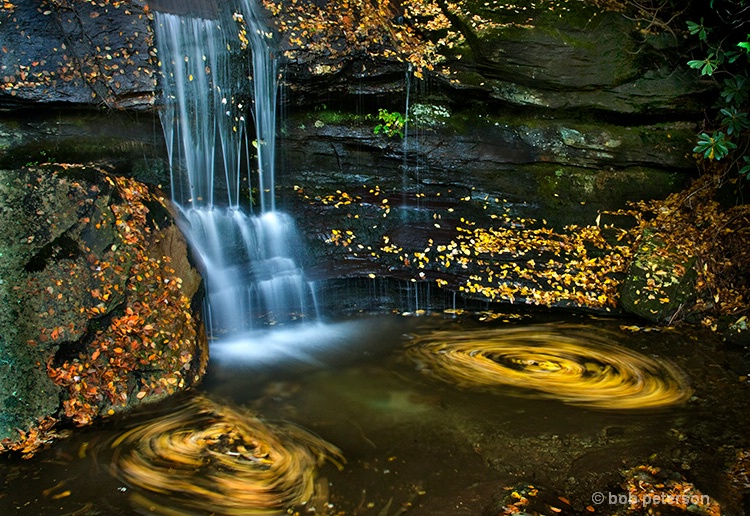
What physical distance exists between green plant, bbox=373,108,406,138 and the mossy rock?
3.93 meters

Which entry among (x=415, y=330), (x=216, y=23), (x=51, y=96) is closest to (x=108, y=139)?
(x=51, y=96)

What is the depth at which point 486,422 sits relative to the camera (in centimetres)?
532

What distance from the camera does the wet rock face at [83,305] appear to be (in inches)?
199

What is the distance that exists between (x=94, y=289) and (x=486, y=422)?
4.02m

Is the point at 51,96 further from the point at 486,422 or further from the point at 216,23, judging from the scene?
the point at 486,422

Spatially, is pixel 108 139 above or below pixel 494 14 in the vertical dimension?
below

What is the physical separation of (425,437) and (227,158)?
523cm

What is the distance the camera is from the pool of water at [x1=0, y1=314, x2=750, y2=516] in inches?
167

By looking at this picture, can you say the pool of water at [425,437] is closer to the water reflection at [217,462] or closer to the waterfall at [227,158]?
the water reflection at [217,462]

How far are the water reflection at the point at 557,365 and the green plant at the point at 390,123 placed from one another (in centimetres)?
327

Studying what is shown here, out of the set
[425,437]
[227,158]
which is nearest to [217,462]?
[425,437]

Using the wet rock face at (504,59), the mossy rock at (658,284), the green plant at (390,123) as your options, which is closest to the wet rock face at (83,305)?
the wet rock face at (504,59)

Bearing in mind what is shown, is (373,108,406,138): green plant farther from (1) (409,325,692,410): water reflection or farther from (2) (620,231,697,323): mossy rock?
(2) (620,231,697,323): mossy rock

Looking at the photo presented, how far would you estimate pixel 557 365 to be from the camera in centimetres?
645
